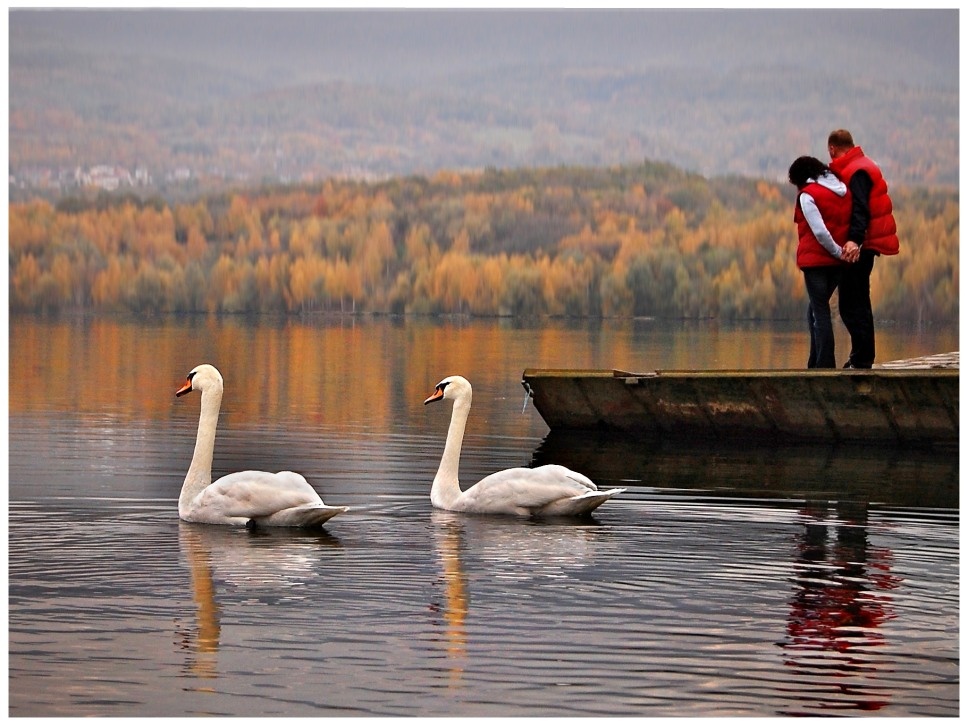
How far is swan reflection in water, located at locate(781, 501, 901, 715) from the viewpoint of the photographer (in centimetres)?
877

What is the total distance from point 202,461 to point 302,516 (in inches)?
43.7

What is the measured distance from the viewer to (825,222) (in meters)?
17.0

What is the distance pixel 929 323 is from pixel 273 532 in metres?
61.4

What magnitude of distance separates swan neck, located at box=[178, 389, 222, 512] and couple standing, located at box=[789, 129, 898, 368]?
5.48 metres

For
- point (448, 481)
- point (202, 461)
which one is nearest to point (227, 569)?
point (202, 461)

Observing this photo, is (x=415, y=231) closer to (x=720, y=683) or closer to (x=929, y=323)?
(x=929, y=323)

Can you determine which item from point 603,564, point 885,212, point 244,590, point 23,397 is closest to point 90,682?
point 244,590

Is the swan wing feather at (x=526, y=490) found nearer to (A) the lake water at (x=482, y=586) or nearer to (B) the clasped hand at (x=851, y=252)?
(A) the lake water at (x=482, y=586)

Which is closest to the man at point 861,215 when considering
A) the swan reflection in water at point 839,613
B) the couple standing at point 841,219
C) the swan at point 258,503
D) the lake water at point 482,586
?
the couple standing at point 841,219

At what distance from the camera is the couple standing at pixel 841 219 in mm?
16812

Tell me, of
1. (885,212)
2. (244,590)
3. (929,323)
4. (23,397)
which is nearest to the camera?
(244,590)

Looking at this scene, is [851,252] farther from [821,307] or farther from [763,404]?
[763,404]

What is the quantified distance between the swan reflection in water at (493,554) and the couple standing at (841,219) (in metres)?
4.48

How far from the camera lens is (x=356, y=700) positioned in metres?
8.51
